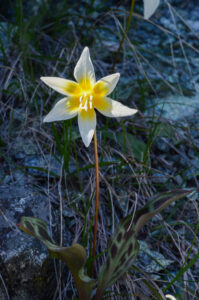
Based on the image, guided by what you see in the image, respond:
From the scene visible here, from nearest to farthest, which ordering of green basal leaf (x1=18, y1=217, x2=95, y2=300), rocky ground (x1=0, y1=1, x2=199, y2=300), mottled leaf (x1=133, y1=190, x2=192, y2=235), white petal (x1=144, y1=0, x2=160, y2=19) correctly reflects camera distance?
green basal leaf (x1=18, y1=217, x2=95, y2=300) < mottled leaf (x1=133, y1=190, x2=192, y2=235) < rocky ground (x1=0, y1=1, x2=199, y2=300) < white petal (x1=144, y1=0, x2=160, y2=19)

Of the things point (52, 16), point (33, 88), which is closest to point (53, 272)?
point (33, 88)

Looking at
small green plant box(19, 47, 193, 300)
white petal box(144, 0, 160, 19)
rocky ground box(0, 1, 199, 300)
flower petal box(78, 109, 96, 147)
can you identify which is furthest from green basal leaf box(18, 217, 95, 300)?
white petal box(144, 0, 160, 19)

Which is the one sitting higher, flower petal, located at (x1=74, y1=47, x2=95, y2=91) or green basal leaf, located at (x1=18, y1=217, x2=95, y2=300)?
flower petal, located at (x1=74, y1=47, x2=95, y2=91)

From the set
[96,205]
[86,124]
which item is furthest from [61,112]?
[96,205]

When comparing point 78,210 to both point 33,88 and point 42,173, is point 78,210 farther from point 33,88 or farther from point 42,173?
point 33,88

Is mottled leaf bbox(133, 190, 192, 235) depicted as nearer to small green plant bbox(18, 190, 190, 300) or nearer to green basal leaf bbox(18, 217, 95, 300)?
small green plant bbox(18, 190, 190, 300)

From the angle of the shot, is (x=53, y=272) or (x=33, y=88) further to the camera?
(x=33, y=88)

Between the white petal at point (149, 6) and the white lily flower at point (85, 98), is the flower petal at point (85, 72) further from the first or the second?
the white petal at point (149, 6)
